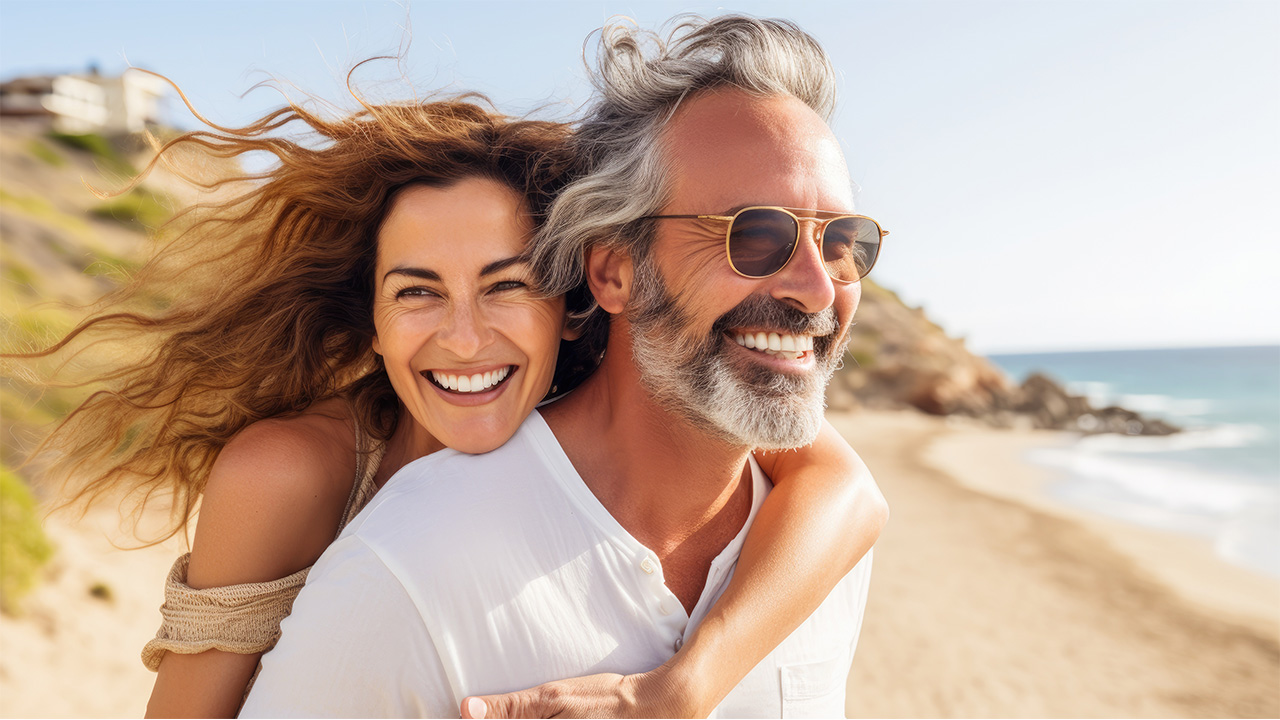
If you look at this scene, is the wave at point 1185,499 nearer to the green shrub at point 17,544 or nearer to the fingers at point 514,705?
the fingers at point 514,705

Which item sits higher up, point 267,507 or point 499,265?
point 499,265

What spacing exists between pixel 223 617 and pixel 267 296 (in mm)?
973

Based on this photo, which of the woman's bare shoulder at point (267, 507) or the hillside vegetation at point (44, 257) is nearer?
the woman's bare shoulder at point (267, 507)

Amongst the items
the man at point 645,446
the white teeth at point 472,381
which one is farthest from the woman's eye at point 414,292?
the man at point 645,446

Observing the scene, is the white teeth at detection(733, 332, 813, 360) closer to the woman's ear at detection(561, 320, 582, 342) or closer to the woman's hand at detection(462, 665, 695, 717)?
the woman's ear at detection(561, 320, 582, 342)

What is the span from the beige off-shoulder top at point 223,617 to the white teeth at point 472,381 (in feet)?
2.20

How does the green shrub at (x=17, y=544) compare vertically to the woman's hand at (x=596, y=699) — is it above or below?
below

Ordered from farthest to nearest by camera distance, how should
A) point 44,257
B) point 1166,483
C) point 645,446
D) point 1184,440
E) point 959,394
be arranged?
point 959,394 → point 1184,440 → point 44,257 → point 1166,483 → point 645,446

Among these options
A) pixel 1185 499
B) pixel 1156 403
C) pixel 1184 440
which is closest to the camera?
pixel 1185 499

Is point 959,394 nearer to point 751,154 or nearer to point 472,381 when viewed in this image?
point 751,154

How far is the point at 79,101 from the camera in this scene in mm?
44719

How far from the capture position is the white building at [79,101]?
1673 inches

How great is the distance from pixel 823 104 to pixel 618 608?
160cm

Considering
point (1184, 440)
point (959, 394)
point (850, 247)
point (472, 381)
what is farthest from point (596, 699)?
point (1184, 440)
